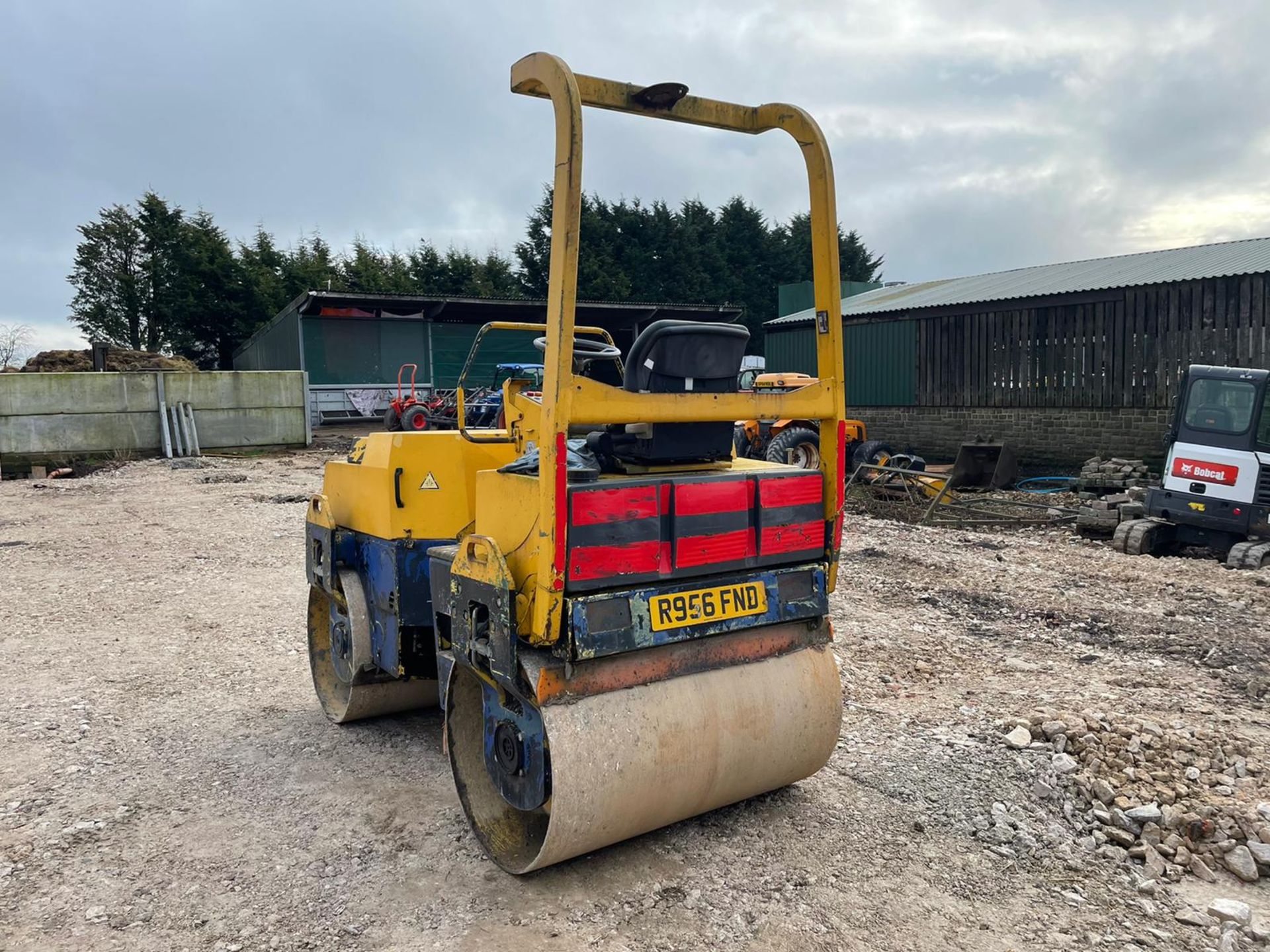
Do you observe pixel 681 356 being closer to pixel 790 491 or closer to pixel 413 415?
pixel 790 491

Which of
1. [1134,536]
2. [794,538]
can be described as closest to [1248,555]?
[1134,536]

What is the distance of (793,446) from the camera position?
13969mm

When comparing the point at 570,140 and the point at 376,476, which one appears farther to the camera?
the point at 376,476

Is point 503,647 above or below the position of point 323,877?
above

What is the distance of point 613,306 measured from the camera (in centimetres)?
2700

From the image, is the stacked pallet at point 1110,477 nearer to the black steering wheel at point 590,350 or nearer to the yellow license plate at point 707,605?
the black steering wheel at point 590,350

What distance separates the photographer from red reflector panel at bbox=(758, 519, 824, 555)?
3514 millimetres

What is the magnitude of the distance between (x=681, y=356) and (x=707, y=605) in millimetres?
892

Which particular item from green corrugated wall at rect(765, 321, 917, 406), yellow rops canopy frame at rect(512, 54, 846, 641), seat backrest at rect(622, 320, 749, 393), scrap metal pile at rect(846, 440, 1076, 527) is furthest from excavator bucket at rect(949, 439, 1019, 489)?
seat backrest at rect(622, 320, 749, 393)

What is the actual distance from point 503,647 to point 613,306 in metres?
24.5

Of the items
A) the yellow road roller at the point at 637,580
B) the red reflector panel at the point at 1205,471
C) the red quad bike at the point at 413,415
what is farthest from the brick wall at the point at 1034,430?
the yellow road roller at the point at 637,580

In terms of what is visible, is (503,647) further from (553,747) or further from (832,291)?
(832,291)

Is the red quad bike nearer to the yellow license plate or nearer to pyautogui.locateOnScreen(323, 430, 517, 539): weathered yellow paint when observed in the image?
pyautogui.locateOnScreen(323, 430, 517, 539): weathered yellow paint

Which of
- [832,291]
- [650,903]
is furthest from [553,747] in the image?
[832,291]
